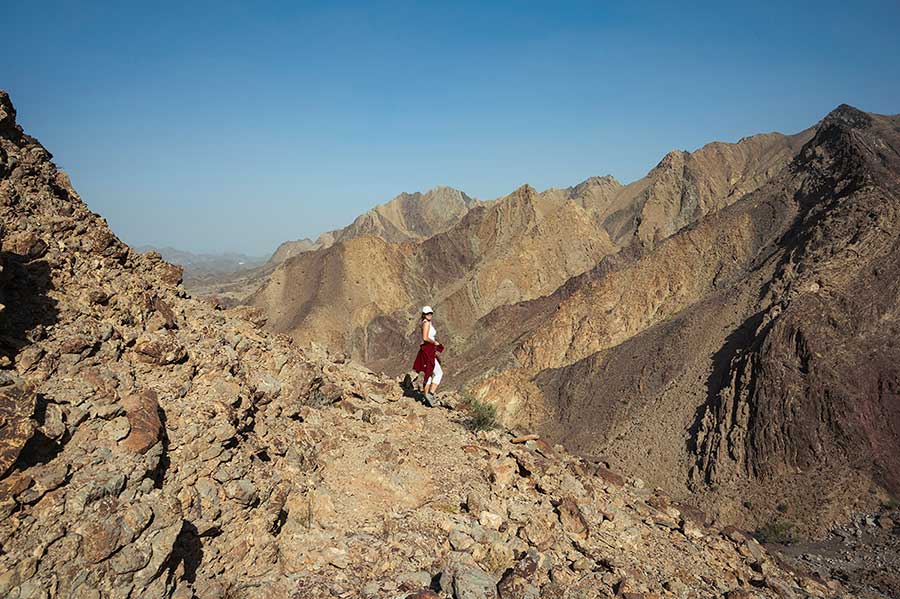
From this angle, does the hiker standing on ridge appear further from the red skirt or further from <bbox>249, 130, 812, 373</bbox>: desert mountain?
<bbox>249, 130, 812, 373</bbox>: desert mountain

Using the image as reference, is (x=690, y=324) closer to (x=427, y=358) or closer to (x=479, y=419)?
(x=479, y=419)

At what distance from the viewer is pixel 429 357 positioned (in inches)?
345

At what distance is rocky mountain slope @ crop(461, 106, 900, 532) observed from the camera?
20.6 m

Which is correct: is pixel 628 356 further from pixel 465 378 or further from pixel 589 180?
pixel 589 180

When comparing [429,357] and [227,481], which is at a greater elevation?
[429,357]

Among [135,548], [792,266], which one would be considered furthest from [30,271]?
[792,266]

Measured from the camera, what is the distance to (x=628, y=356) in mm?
30656

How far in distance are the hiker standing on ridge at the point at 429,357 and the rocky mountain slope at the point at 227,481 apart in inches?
35.9

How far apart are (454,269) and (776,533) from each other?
41.2 metres

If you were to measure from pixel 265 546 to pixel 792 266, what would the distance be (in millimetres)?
31227

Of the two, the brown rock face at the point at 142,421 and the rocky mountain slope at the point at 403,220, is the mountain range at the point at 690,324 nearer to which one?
the brown rock face at the point at 142,421

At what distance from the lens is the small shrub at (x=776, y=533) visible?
57.7 ft

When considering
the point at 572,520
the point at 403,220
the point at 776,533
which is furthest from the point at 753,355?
the point at 403,220

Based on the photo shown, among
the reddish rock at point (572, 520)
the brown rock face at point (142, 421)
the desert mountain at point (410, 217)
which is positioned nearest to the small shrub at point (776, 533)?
the reddish rock at point (572, 520)
